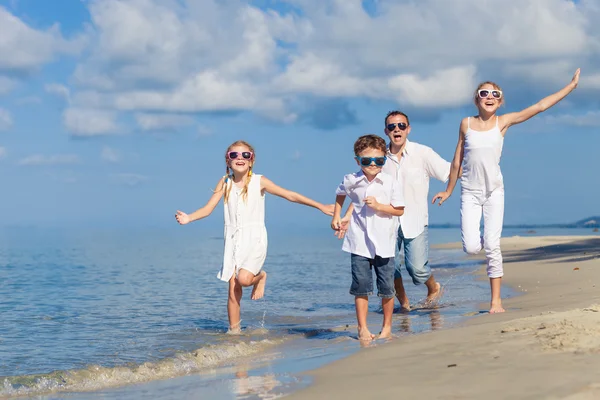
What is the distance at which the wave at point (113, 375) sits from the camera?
6.00 metres

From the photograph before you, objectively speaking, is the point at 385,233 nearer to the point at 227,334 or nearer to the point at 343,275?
the point at 227,334

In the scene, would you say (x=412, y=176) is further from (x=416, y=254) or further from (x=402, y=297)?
(x=402, y=297)

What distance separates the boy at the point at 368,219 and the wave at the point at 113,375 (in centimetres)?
127

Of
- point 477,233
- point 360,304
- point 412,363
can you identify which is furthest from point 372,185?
point 412,363

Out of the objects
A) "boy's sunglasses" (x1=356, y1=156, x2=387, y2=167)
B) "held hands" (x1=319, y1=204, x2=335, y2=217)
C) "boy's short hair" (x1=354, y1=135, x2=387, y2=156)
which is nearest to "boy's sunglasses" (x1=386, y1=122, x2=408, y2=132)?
"held hands" (x1=319, y1=204, x2=335, y2=217)

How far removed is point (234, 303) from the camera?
8188mm

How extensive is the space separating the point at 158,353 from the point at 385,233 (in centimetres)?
262

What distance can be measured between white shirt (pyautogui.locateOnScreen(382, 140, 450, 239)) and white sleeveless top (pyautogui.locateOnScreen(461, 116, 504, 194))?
79 cm

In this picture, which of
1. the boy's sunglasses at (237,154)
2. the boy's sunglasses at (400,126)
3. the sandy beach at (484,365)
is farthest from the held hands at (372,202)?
the boy's sunglasses at (400,126)

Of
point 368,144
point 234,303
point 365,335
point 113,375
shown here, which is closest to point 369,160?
point 368,144

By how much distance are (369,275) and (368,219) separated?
0.54 meters

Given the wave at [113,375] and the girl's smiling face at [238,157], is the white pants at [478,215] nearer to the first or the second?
the girl's smiling face at [238,157]

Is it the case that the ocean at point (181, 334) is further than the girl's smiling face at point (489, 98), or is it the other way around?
the girl's smiling face at point (489, 98)

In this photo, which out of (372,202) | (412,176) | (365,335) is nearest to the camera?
(372,202)
